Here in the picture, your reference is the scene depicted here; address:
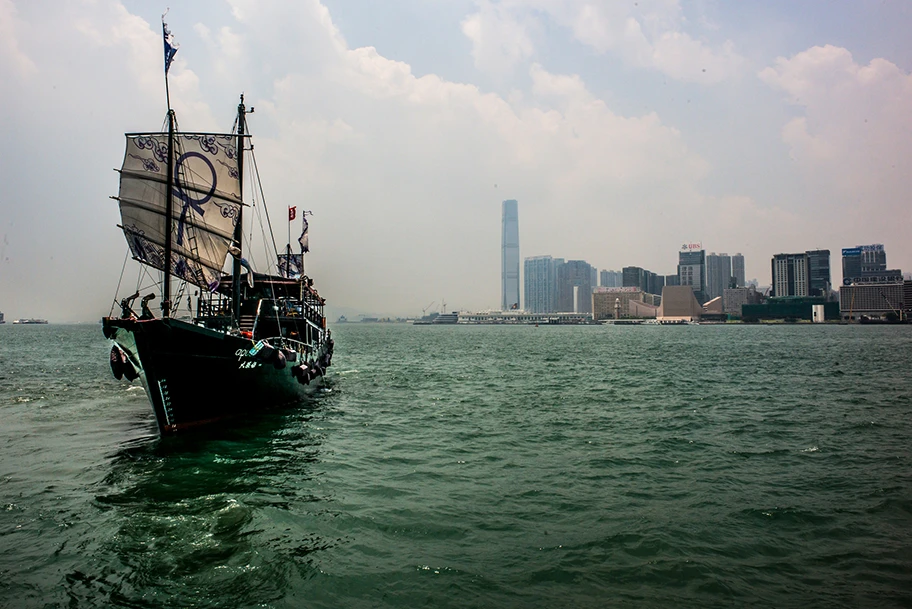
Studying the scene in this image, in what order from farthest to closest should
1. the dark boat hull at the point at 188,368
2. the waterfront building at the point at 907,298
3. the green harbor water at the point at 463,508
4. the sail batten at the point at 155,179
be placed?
the waterfront building at the point at 907,298 → the sail batten at the point at 155,179 → the dark boat hull at the point at 188,368 → the green harbor water at the point at 463,508

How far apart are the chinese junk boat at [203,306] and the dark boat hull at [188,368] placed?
0.03 meters

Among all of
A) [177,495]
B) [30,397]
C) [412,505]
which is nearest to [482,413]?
[412,505]

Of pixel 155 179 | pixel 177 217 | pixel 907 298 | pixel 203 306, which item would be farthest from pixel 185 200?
pixel 907 298

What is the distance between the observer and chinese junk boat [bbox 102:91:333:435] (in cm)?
1716

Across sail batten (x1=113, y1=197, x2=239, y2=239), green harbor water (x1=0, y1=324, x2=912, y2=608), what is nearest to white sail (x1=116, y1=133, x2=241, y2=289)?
sail batten (x1=113, y1=197, x2=239, y2=239)

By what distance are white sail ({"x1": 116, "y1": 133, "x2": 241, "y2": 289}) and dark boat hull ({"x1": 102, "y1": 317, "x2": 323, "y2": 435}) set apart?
32.8 feet

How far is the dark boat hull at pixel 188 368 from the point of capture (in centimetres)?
1677

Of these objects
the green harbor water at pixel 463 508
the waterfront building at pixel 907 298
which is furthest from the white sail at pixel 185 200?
the waterfront building at pixel 907 298

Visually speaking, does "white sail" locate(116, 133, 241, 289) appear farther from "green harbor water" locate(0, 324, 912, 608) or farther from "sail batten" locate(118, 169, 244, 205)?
"green harbor water" locate(0, 324, 912, 608)

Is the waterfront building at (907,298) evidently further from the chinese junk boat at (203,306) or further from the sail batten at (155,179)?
the sail batten at (155,179)

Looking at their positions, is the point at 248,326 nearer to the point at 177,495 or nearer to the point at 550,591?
the point at 177,495

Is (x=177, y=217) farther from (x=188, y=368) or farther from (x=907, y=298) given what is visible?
(x=907, y=298)

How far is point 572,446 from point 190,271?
22656mm

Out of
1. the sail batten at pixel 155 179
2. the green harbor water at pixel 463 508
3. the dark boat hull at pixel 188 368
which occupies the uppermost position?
the sail batten at pixel 155 179
